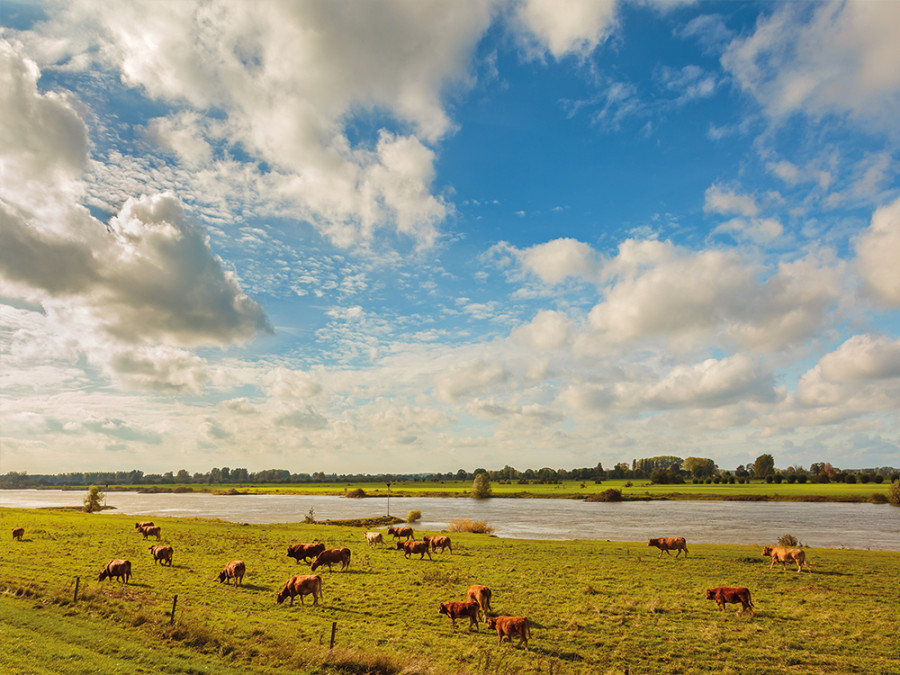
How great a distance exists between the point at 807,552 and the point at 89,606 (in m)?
48.9

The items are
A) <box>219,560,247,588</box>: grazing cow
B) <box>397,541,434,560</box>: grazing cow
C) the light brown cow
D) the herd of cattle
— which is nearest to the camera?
the herd of cattle

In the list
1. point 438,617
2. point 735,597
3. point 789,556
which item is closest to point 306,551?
point 438,617

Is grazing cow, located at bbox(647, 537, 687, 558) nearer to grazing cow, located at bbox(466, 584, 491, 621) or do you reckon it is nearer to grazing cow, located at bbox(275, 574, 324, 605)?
grazing cow, located at bbox(466, 584, 491, 621)

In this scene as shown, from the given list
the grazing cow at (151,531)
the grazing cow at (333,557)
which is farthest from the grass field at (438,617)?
the grazing cow at (151,531)

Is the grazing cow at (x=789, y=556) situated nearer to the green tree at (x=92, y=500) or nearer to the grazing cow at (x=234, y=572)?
the grazing cow at (x=234, y=572)

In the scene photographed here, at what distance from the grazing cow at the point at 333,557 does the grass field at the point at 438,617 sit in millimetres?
762

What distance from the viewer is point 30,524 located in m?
51.9

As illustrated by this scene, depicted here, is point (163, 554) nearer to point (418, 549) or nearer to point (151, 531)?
point (151, 531)

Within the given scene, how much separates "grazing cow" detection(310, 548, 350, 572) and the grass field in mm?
762

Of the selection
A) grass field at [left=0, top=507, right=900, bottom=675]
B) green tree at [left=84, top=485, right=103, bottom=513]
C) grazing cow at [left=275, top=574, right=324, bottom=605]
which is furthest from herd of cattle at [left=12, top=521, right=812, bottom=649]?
green tree at [left=84, top=485, right=103, bottom=513]

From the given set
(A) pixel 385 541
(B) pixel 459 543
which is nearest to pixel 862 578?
(B) pixel 459 543

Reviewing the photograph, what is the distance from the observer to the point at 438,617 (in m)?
20.4

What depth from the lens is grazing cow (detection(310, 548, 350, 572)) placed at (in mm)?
30661

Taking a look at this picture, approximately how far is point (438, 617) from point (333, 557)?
43.1ft
